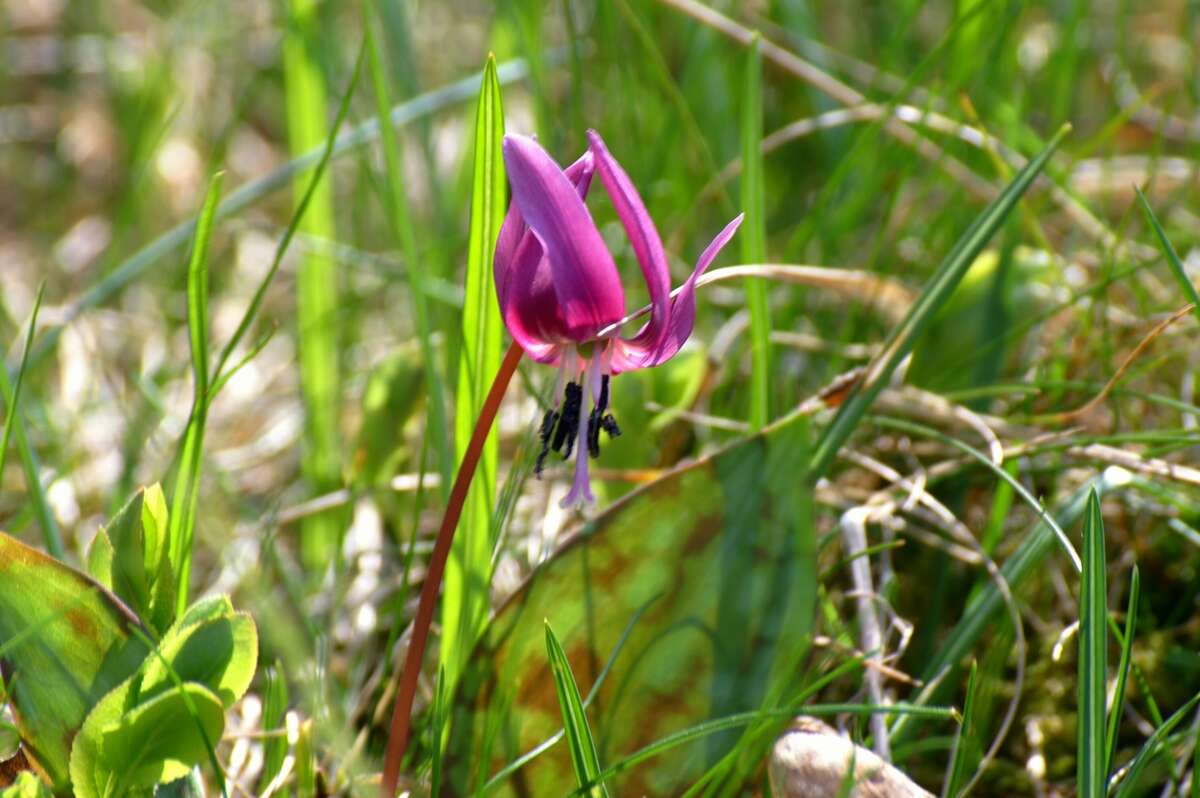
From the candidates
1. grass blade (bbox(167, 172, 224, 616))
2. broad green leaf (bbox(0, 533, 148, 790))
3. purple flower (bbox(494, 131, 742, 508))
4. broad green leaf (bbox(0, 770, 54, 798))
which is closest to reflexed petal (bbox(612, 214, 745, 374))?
purple flower (bbox(494, 131, 742, 508))

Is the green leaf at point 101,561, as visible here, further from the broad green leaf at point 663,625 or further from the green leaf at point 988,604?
the green leaf at point 988,604

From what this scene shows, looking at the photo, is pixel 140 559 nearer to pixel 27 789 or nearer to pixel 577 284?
pixel 27 789

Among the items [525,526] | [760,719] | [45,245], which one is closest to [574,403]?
[760,719]

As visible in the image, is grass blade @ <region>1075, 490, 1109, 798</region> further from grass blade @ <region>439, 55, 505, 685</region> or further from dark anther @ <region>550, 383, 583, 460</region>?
grass blade @ <region>439, 55, 505, 685</region>

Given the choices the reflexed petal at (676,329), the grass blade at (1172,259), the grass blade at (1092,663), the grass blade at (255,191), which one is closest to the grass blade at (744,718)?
the grass blade at (1092,663)

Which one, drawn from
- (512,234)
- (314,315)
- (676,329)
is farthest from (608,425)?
(314,315)

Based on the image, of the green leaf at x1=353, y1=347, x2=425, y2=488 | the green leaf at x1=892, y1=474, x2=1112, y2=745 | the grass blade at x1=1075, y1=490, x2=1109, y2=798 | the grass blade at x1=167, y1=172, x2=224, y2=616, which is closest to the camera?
the grass blade at x1=1075, y1=490, x2=1109, y2=798
